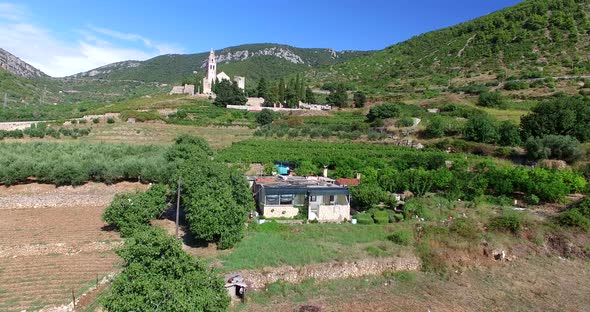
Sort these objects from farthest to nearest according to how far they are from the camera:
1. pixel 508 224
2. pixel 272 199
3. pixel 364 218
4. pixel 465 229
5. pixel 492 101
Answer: pixel 492 101 < pixel 272 199 < pixel 364 218 < pixel 508 224 < pixel 465 229

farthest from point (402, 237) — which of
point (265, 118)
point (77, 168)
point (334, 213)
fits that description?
point (265, 118)

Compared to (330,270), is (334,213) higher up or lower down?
higher up

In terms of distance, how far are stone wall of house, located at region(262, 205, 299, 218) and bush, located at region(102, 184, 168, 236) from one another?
6.72 m

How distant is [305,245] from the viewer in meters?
20.0

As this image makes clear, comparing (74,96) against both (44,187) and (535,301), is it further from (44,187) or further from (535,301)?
(535,301)

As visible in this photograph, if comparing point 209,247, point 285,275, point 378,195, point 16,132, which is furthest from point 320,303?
point 16,132

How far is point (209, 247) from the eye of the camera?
1967 centimetres

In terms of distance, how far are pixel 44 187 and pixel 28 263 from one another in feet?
47.6

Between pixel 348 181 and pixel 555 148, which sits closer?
pixel 348 181

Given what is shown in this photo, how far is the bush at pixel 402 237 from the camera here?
21.3 metres

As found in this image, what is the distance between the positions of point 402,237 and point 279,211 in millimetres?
8028

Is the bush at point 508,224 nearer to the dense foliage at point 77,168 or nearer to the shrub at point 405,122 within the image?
the dense foliage at point 77,168

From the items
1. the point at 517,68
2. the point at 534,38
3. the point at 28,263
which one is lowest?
the point at 28,263

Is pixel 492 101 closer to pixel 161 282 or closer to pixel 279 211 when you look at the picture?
pixel 279 211
